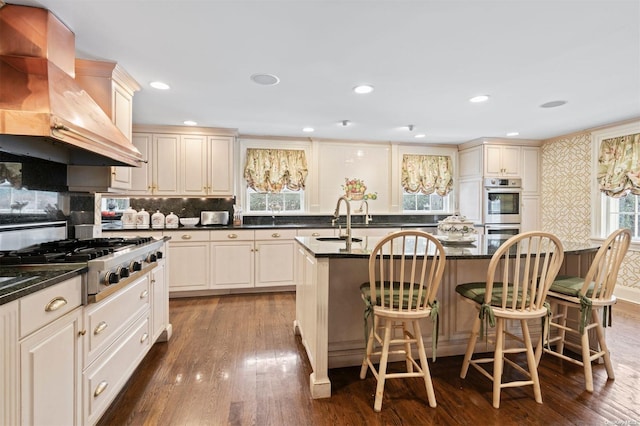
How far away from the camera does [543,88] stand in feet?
9.49

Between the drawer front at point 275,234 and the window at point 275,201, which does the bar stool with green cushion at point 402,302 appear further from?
the window at point 275,201

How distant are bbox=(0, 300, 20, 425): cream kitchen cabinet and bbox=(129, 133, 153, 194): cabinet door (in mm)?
3377

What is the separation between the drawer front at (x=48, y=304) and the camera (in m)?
1.15

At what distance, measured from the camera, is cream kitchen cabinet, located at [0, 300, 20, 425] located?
105 centimetres

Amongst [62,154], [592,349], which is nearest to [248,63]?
[62,154]

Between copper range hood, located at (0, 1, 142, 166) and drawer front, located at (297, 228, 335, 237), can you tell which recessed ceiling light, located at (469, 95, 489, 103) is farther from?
copper range hood, located at (0, 1, 142, 166)

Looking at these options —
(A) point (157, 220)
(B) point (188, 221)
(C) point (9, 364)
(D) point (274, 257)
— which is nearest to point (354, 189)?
(D) point (274, 257)

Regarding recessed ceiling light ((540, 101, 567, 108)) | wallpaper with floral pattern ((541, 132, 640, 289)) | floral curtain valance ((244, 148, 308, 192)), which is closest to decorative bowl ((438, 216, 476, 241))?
recessed ceiling light ((540, 101, 567, 108))

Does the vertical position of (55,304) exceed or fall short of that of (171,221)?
it falls short

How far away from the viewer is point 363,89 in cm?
294

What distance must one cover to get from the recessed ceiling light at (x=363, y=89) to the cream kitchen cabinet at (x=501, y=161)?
2.93 metres

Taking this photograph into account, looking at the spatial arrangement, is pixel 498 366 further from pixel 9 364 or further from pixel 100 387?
pixel 9 364

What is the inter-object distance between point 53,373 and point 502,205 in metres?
5.50

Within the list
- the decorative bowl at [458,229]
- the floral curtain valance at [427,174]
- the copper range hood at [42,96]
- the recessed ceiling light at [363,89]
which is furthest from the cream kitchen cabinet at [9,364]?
the floral curtain valance at [427,174]
